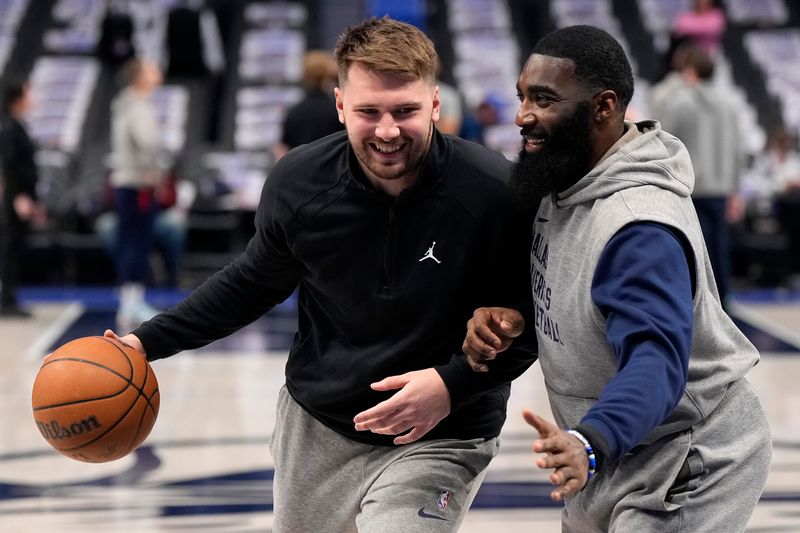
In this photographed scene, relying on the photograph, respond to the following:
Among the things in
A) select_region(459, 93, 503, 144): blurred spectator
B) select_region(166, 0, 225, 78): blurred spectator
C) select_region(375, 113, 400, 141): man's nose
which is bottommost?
select_region(459, 93, 503, 144): blurred spectator

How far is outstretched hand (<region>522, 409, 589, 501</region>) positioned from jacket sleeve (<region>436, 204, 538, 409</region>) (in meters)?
0.80

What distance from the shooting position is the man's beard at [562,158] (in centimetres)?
260

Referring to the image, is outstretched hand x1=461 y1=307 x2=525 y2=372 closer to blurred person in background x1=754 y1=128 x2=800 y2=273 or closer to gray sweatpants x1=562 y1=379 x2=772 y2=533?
gray sweatpants x1=562 y1=379 x2=772 y2=533

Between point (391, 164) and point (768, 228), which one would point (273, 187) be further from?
point (768, 228)

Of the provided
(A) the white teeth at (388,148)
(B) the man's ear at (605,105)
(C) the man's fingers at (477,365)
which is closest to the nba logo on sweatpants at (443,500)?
(C) the man's fingers at (477,365)

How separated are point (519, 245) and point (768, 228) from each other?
9234 mm

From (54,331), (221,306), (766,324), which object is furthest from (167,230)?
(221,306)

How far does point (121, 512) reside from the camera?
15.7 ft

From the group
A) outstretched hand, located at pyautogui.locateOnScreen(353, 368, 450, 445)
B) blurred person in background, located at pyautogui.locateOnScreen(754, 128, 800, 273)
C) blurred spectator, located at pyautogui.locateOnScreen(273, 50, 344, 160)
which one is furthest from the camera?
blurred person in background, located at pyautogui.locateOnScreen(754, 128, 800, 273)

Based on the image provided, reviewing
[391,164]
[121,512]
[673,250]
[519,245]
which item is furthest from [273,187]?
[121,512]

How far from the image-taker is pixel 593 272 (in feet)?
8.15

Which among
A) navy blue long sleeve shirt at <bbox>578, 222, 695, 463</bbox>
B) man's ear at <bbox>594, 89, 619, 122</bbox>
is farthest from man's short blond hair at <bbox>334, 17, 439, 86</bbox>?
navy blue long sleeve shirt at <bbox>578, 222, 695, 463</bbox>

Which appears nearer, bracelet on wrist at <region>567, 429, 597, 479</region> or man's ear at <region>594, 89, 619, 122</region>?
bracelet on wrist at <region>567, 429, 597, 479</region>

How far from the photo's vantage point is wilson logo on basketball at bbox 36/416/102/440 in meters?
3.05
